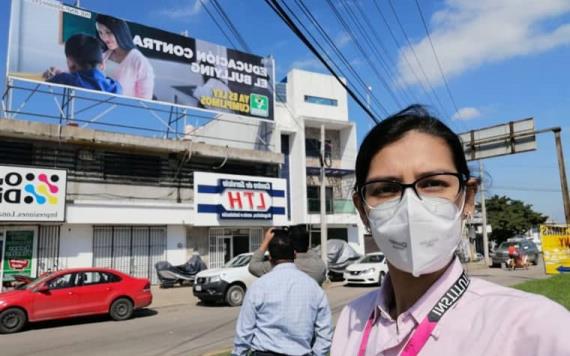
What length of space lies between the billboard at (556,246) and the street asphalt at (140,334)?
27.5ft

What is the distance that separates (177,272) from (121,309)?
7.17 metres

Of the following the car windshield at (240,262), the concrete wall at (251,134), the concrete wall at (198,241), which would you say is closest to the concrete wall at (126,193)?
the concrete wall at (198,241)

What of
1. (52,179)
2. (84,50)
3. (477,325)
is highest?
(84,50)

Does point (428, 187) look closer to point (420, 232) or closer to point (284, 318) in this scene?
point (420, 232)

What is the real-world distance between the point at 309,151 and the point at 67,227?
1559 cm

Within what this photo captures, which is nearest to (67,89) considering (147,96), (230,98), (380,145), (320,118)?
(147,96)

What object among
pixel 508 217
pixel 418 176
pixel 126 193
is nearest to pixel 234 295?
pixel 126 193

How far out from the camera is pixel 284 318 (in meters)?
3.60

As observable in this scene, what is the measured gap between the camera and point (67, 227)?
19.0 meters

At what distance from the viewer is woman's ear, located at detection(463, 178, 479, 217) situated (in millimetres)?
1604

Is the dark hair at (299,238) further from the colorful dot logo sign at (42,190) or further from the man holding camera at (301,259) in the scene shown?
the colorful dot logo sign at (42,190)

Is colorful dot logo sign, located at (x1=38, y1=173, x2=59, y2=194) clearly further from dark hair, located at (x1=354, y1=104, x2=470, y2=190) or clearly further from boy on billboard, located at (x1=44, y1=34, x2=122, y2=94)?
dark hair, located at (x1=354, y1=104, x2=470, y2=190)

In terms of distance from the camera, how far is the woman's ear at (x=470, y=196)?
63.2 inches

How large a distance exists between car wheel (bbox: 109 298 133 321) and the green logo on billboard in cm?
1429
